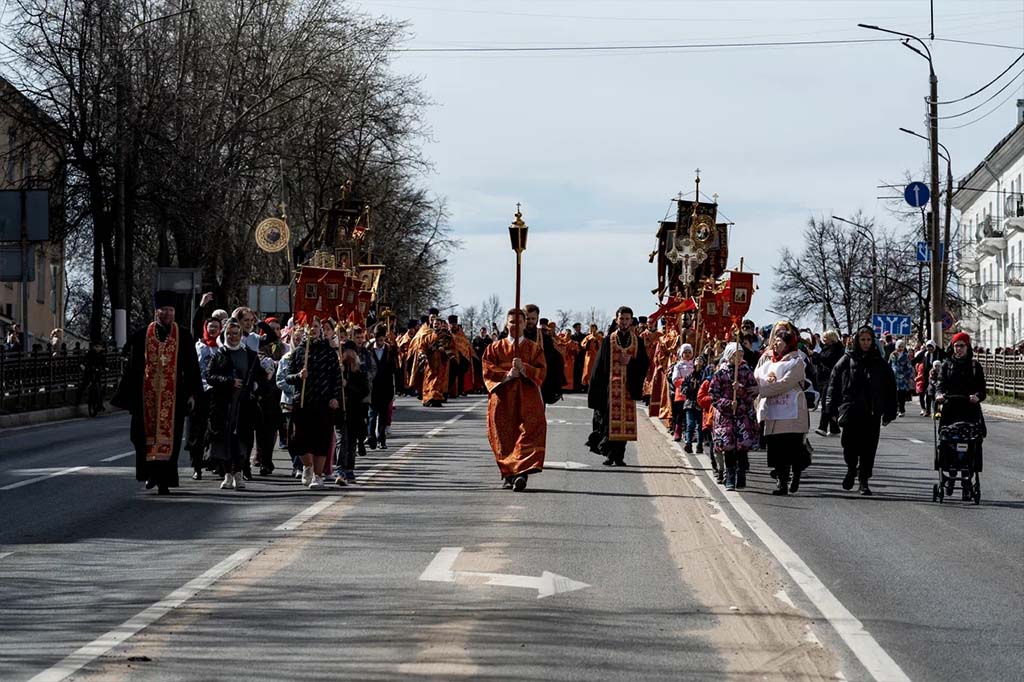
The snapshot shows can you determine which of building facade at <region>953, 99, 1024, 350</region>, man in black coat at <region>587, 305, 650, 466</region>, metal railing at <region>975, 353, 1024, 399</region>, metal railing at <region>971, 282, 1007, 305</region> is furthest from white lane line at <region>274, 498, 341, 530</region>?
metal railing at <region>971, 282, 1007, 305</region>

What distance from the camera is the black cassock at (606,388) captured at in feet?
68.0

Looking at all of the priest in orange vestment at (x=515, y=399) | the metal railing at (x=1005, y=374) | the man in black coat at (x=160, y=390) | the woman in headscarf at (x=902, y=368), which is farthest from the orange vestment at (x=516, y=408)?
the metal railing at (x=1005, y=374)

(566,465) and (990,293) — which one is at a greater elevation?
(990,293)

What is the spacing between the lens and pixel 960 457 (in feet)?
53.4

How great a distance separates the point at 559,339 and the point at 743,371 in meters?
32.0

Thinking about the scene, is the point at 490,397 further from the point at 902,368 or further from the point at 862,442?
the point at 902,368

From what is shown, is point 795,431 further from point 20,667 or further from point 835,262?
point 835,262

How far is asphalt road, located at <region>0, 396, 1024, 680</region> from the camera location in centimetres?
779

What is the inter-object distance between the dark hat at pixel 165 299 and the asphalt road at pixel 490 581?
5.68ft

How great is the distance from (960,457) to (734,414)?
2.31m

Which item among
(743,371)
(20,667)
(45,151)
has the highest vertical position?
(45,151)

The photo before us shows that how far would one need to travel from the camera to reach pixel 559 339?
164ft

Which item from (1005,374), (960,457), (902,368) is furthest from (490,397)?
(1005,374)

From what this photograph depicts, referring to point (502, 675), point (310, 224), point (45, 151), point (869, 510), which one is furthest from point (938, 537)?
point (310, 224)
